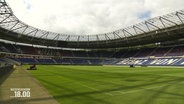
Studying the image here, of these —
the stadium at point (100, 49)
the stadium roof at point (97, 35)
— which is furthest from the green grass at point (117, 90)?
the stadium roof at point (97, 35)

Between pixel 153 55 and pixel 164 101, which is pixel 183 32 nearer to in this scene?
pixel 153 55

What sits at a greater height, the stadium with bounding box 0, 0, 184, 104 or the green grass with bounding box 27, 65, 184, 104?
the stadium with bounding box 0, 0, 184, 104

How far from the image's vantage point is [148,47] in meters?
88.1

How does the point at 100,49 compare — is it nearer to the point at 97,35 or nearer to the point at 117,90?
the point at 97,35

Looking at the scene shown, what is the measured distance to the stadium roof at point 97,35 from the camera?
5128 cm

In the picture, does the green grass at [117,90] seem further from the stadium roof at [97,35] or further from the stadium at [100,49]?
the stadium roof at [97,35]

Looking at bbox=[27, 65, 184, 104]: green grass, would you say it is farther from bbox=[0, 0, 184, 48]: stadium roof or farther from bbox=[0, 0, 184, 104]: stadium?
bbox=[0, 0, 184, 48]: stadium roof

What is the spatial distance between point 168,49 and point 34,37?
58.5 meters

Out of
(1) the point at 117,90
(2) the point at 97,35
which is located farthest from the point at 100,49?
(1) the point at 117,90

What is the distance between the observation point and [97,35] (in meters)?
83.1

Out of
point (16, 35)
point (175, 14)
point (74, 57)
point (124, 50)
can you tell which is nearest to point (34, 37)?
point (16, 35)

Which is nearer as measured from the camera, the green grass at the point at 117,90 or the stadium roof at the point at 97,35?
the green grass at the point at 117,90

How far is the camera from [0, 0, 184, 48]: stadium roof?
168 feet

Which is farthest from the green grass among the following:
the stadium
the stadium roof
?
the stadium roof
